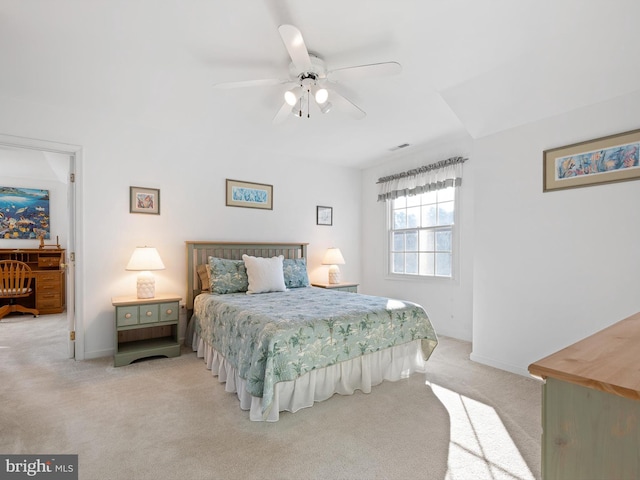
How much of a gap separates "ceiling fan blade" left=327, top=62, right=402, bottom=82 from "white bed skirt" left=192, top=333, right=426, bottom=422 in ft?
6.74

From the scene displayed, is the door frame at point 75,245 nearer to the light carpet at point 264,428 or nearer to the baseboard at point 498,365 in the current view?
the light carpet at point 264,428

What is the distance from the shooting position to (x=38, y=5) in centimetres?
190

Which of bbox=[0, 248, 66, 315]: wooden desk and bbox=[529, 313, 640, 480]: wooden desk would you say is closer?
bbox=[529, 313, 640, 480]: wooden desk

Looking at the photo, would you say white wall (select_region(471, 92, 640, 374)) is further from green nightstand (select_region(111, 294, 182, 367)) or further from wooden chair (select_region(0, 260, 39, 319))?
wooden chair (select_region(0, 260, 39, 319))

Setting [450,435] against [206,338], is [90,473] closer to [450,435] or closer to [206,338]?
[206,338]

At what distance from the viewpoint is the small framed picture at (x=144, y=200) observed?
3.63 meters

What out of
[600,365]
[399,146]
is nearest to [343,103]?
[399,146]

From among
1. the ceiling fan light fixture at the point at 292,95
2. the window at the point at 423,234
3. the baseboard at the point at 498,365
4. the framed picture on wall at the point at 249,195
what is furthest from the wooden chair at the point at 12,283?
the baseboard at the point at 498,365

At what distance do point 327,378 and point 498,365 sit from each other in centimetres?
176

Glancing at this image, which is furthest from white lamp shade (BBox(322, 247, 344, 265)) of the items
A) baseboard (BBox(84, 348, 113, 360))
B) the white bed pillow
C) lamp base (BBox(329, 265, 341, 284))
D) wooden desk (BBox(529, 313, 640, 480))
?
wooden desk (BBox(529, 313, 640, 480))

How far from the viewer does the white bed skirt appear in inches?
90.0

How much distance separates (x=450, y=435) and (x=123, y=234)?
3.55 metres

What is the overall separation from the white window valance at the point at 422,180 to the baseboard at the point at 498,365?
2036mm

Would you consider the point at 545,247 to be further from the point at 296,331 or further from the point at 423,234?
the point at 296,331
